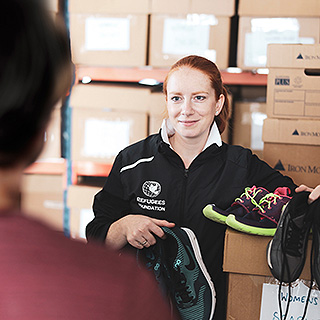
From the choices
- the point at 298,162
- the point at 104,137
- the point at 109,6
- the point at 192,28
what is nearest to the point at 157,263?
the point at 298,162

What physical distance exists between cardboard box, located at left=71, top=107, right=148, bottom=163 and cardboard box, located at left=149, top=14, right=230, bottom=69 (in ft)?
0.94

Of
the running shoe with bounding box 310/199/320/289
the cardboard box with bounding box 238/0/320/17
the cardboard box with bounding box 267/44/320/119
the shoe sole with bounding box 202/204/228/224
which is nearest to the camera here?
the running shoe with bounding box 310/199/320/289

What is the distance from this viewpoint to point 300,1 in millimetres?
1759

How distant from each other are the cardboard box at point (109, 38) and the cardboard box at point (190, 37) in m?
0.06

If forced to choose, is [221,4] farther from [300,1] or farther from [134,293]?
[134,293]

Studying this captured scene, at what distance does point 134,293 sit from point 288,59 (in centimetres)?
133

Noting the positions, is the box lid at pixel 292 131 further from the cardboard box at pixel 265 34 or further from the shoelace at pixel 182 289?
the shoelace at pixel 182 289

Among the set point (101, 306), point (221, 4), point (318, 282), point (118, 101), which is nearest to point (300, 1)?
point (221, 4)

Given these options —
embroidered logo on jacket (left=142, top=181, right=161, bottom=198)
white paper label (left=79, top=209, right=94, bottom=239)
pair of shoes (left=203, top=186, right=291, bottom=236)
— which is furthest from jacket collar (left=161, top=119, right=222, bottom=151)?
white paper label (left=79, top=209, right=94, bottom=239)

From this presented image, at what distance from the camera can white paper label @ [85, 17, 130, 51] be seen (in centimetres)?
187

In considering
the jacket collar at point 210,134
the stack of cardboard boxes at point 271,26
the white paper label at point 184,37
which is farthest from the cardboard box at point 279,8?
the jacket collar at point 210,134

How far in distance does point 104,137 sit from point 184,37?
1.72 feet

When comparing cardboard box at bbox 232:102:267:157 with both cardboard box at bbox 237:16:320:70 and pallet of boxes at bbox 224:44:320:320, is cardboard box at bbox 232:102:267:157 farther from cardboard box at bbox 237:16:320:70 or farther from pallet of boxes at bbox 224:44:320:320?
pallet of boxes at bbox 224:44:320:320

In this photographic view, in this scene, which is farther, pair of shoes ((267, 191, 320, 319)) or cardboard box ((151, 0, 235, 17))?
cardboard box ((151, 0, 235, 17))
